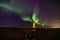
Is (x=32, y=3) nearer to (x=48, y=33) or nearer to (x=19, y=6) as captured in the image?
(x=19, y=6)

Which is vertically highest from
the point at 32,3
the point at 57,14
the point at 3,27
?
the point at 32,3

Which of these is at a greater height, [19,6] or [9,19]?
[19,6]

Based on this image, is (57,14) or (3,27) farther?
(57,14)

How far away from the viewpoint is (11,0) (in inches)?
67.2

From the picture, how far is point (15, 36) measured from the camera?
163 cm

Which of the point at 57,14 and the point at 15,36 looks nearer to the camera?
the point at 15,36

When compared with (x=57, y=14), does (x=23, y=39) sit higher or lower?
lower

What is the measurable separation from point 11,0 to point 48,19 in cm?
47

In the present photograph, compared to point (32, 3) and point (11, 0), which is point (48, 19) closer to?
point (32, 3)

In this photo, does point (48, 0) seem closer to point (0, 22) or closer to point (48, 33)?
point (48, 33)

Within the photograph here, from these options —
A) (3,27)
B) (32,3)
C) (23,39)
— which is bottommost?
(23,39)

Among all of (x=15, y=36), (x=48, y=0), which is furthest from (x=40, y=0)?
(x=15, y=36)

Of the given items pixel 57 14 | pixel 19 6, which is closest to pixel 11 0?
pixel 19 6

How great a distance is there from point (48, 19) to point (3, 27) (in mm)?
512
